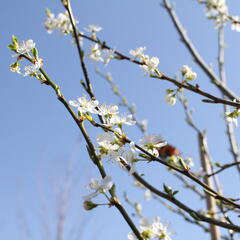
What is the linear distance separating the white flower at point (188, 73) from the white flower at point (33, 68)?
0.63m

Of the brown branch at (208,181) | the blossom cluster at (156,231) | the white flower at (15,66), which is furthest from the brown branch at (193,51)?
the white flower at (15,66)

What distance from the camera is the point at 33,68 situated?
106 cm

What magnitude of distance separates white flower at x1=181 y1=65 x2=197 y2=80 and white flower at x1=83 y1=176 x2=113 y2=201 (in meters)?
0.70

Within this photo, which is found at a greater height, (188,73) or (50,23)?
(50,23)

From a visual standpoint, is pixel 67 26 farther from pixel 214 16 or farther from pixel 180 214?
pixel 180 214

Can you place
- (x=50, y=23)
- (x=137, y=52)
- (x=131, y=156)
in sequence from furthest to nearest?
(x=50, y=23), (x=137, y=52), (x=131, y=156)

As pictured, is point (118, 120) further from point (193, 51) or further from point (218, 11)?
point (218, 11)

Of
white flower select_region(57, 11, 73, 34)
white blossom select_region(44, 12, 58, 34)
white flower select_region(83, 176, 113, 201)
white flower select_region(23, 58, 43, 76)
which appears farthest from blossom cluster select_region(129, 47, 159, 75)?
white blossom select_region(44, 12, 58, 34)

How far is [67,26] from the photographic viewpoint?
7.21ft

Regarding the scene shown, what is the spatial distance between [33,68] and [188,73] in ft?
2.23

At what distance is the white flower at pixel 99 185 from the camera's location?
876mm

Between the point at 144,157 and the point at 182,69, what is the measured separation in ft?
2.06

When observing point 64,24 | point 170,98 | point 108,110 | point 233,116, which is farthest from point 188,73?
point 64,24

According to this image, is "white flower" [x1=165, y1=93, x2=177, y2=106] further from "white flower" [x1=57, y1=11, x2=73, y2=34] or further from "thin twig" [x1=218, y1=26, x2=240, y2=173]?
"white flower" [x1=57, y1=11, x2=73, y2=34]
